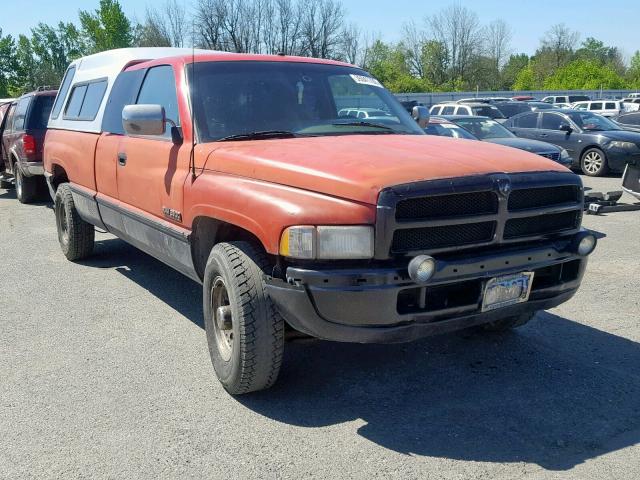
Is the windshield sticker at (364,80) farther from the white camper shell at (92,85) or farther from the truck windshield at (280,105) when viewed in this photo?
the white camper shell at (92,85)

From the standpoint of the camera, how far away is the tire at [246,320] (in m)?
3.56

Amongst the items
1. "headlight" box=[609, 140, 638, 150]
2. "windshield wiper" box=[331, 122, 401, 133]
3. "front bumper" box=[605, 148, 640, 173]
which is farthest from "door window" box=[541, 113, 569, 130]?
"windshield wiper" box=[331, 122, 401, 133]

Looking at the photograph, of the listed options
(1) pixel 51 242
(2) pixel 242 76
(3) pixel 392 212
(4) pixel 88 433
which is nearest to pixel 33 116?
(1) pixel 51 242

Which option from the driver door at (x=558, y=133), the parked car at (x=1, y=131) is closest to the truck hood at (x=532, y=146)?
the driver door at (x=558, y=133)

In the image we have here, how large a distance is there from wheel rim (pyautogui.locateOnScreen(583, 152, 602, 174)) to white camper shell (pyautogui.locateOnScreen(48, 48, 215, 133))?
37.5 ft

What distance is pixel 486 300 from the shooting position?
3.52m

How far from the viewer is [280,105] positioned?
4586 mm

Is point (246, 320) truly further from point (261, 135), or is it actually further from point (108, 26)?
point (108, 26)

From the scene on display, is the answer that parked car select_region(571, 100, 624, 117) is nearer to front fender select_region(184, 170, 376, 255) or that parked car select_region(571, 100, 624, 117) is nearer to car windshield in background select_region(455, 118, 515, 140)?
car windshield in background select_region(455, 118, 515, 140)

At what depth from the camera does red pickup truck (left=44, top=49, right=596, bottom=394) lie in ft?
10.7

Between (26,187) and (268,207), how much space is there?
10633 millimetres

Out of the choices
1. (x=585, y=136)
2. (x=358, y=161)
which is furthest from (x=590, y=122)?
(x=358, y=161)

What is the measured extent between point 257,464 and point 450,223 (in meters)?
1.53

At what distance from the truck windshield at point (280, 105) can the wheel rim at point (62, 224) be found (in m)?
3.42
